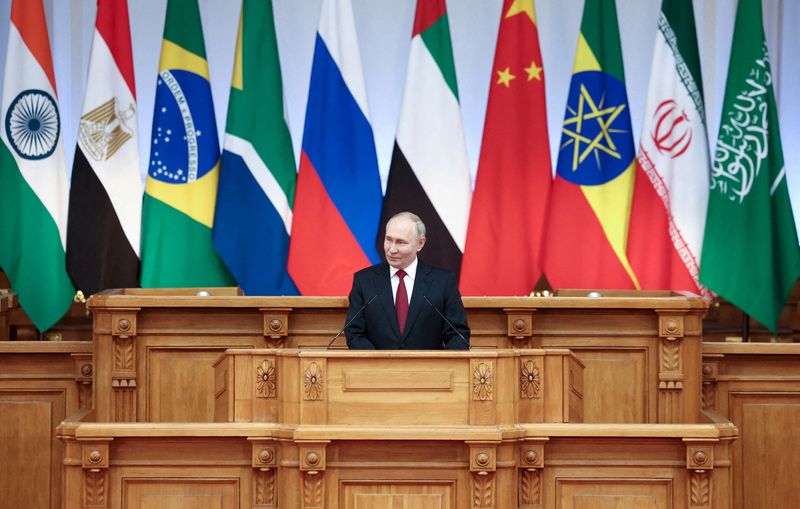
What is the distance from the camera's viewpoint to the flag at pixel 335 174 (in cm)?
664

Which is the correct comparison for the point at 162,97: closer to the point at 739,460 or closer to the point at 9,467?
the point at 9,467

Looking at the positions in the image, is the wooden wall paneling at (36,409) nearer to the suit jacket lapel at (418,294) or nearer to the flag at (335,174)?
the flag at (335,174)

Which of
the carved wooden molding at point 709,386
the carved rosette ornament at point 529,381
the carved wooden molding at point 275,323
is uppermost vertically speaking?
the carved wooden molding at point 275,323

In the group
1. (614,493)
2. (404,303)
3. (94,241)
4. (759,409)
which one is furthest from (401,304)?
(94,241)

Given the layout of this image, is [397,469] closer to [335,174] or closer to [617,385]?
[617,385]

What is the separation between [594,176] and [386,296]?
2.29m

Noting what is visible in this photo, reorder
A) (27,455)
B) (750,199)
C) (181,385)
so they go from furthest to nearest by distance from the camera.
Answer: (750,199) < (27,455) < (181,385)

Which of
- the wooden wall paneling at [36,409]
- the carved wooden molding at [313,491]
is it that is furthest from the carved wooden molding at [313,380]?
the wooden wall paneling at [36,409]

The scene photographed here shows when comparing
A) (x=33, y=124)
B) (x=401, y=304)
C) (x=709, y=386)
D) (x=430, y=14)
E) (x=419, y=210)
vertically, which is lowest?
(x=709, y=386)

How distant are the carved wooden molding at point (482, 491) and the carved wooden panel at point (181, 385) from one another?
161 centimetres

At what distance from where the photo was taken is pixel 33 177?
6.54 meters

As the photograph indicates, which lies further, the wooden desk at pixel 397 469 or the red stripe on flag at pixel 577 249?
the red stripe on flag at pixel 577 249

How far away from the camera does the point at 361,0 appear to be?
25.0 feet

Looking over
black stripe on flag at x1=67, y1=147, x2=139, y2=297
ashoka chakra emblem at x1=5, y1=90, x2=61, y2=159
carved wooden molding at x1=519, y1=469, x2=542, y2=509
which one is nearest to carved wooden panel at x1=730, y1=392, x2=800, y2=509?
carved wooden molding at x1=519, y1=469, x2=542, y2=509
